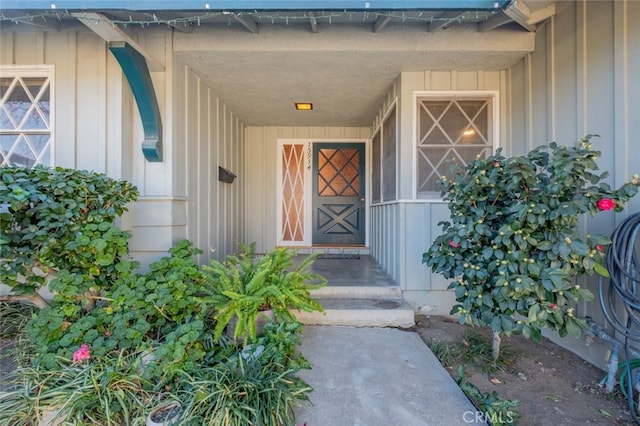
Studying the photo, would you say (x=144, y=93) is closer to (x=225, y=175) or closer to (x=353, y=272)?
(x=225, y=175)

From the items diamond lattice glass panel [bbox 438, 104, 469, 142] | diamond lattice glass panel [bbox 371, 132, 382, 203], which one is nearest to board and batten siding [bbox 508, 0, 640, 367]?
diamond lattice glass panel [bbox 438, 104, 469, 142]

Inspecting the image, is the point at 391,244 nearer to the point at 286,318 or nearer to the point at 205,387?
the point at 286,318

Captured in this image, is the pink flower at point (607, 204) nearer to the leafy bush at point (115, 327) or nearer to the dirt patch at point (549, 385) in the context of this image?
the dirt patch at point (549, 385)

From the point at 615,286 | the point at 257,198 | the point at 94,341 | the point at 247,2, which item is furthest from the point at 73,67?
the point at 615,286

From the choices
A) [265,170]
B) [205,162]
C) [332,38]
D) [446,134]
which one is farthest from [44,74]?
[446,134]

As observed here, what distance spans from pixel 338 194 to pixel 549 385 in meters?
3.64

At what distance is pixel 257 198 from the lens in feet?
16.1

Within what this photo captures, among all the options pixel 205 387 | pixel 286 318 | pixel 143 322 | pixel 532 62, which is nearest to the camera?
pixel 205 387

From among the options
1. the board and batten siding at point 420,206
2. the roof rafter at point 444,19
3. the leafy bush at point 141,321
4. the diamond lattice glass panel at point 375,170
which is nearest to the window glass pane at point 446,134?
the board and batten siding at point 420,206

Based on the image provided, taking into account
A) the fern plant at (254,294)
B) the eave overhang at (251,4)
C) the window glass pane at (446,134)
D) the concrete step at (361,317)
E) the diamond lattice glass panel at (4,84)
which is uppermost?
the eave overhang at (251,4)

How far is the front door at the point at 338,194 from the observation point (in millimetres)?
4855

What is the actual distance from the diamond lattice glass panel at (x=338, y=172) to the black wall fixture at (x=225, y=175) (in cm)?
159

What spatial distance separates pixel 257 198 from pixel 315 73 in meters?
2.62

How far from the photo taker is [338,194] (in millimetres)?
4895
